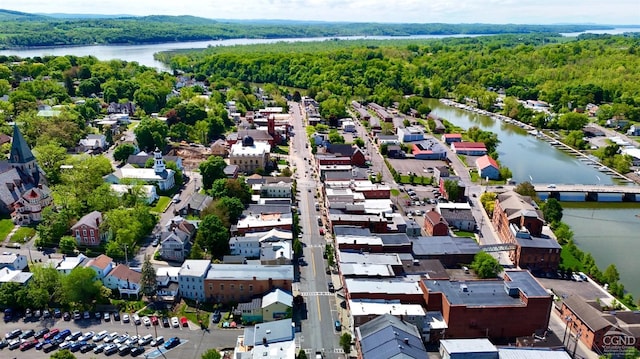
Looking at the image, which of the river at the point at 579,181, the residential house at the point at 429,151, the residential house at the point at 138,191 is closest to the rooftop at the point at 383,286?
the river at the point at 579,181

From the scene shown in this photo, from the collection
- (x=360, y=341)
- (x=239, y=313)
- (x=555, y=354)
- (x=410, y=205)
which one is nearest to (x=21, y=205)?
(x=239, y=313)

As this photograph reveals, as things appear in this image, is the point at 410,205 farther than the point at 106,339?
Yes

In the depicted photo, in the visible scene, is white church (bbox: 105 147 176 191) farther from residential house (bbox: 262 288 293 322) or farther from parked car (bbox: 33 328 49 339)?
residential house (bbox: 262 288 293 322)

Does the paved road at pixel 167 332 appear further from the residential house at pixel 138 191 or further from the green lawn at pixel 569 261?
the green lawn at pixel 569 261

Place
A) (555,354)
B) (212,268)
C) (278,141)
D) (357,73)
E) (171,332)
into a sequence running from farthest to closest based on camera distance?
1. (357,73)
2. (278,141)
3. (212,268)
4. (171,332)
5. (555,354)

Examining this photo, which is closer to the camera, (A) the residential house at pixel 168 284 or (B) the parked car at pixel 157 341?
(B) the parked car at pixel 157 341

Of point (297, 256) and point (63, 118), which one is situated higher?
point (63, 118)

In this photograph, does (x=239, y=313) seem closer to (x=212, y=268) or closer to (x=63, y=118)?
(x=212, y=268)
